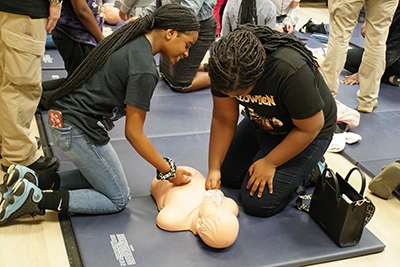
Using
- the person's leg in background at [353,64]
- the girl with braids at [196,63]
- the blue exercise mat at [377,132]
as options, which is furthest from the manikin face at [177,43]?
the person's leg in background at [353,64]

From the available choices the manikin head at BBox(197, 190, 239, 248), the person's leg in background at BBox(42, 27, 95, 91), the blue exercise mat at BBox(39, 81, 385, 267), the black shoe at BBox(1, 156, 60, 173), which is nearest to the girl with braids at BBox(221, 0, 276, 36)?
the person's leg in background at BBox(42, 27, 95, 91)

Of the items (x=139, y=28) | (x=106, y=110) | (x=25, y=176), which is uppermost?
(x=139, y=28)

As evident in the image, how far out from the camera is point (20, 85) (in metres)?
2.26

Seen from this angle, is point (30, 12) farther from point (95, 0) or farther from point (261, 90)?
point (261, 90)

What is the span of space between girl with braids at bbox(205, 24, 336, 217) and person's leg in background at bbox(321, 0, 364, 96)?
1.03 metres

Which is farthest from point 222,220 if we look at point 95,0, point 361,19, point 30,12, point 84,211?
point 361,19

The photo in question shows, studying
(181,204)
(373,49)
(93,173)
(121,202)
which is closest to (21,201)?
(93,173)

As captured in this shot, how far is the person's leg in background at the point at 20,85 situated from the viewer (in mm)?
2158

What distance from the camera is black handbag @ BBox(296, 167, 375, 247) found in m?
2.01

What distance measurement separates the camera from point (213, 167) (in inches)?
89.0

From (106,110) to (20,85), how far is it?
512 millimetres

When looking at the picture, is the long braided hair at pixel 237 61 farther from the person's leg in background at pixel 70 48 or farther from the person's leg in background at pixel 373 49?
the person's leg in background at pixel 373 49

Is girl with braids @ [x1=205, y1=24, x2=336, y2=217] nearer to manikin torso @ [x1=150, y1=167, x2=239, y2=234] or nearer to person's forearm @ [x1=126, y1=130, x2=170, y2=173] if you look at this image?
manikin torso @ [x1=150, y1=167, x2=239, y2=234]

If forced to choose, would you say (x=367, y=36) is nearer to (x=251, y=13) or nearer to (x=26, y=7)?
(x=251, y=13)
